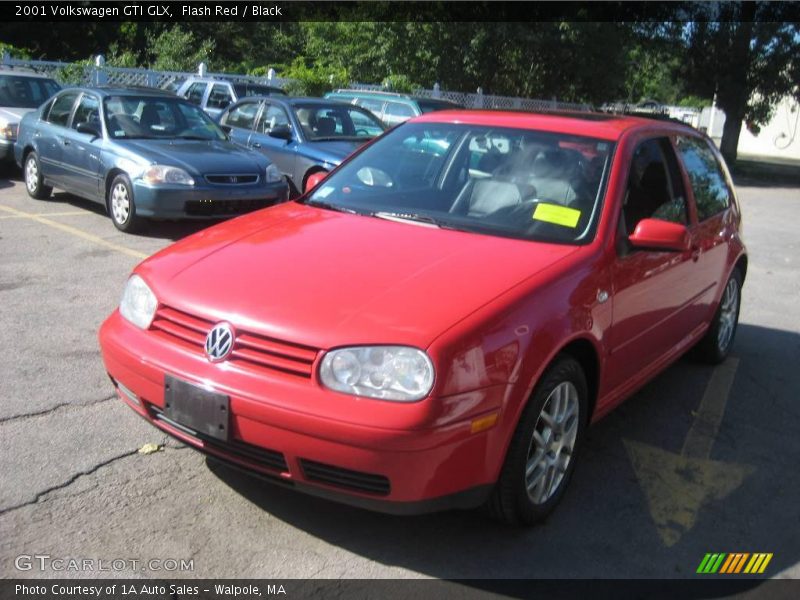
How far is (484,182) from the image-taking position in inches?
163

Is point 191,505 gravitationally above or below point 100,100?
below

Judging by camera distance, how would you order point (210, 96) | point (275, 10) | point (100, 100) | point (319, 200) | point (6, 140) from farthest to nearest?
point (275, 10) → point (210, 96) → point (6, 140) → point (100, 100) → point (319, 200)

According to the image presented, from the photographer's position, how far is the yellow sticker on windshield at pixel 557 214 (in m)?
3.80

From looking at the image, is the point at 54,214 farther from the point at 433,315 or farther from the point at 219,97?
the point at 433,315

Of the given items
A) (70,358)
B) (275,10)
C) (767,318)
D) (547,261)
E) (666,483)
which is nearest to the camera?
(547,261)

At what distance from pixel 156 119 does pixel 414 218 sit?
21.9ft

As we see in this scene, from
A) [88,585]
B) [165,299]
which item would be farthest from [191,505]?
[165,299]

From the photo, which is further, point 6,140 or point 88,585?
point 6,140

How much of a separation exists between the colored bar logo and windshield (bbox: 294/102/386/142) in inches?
333

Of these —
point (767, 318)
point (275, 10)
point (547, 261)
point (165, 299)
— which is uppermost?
point (275, 10)

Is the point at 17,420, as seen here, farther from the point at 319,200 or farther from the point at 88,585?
the point at 319,200

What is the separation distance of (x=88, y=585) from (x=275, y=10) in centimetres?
3750

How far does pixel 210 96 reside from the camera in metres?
15.6

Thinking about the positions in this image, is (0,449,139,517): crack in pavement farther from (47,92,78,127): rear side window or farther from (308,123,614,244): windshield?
(47,92,78,127): rear side window
